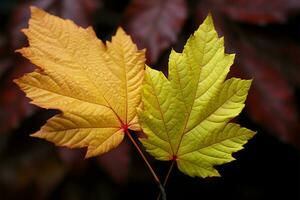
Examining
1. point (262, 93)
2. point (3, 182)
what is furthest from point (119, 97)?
point (3, 182)

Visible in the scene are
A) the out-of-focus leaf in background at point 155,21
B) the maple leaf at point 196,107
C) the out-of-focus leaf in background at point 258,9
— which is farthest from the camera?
the out-of-focus leaf in background at point 258,9

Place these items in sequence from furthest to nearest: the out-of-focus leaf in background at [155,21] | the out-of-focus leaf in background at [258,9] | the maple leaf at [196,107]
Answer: the out-of-focus leaf in background at [258,9], the out-of-focus leaf in background at [155,21], the maple leaf at [196,107]

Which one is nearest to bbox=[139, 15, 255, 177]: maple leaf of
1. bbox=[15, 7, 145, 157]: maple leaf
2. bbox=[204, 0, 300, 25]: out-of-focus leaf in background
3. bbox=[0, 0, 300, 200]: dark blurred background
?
bbox=[15, 7, 145, 157]: maple leaf

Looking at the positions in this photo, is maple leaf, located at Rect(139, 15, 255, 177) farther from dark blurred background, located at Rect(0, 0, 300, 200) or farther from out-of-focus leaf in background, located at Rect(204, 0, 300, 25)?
out-of-focus leaf in background, located at Rect(204, 0, 300, 25)

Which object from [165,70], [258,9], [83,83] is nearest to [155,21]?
[165,70]

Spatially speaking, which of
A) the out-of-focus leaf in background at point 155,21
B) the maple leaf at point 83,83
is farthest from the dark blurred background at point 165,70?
the maple leaf at point 83,83

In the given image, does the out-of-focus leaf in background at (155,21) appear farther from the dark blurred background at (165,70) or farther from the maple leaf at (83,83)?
the maple leaf at (83,83)

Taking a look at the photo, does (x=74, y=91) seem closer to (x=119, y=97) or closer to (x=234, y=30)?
(x=119, y=97)
